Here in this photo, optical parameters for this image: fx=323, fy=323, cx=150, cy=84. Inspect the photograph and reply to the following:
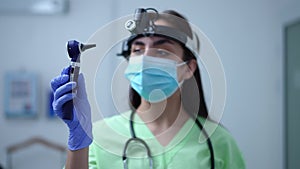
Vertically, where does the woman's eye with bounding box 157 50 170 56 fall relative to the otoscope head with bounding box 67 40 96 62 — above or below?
above

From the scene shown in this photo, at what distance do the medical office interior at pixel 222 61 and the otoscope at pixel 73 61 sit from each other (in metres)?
1.47

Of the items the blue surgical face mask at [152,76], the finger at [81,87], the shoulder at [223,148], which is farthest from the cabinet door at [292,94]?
the finger at [81,87]

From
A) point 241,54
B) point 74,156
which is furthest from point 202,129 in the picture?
point 241,54

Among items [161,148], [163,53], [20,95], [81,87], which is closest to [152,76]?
[163,53]

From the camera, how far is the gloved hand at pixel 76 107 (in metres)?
0.60

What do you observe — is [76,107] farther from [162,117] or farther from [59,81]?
[162,117]

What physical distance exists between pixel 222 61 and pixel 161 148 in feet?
4.46

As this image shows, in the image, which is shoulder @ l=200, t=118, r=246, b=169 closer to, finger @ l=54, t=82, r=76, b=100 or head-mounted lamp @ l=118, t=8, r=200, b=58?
head-mounted lamp @ l=118, t=8, r=200, b=58

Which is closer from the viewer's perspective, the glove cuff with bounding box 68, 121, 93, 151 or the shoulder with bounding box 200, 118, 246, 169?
the glove cuff with bounding box 68, 121, 93, 151

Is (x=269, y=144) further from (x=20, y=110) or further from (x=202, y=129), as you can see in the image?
(x=20, y=110)

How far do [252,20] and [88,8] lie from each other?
1097 mm

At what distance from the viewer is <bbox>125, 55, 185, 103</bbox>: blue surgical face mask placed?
2.81ft

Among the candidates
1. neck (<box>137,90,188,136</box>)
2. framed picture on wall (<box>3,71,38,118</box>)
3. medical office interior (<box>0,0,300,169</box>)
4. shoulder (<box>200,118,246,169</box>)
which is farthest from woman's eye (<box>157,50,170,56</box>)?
framed picture on wall (<box>3,71,38,118</box>)

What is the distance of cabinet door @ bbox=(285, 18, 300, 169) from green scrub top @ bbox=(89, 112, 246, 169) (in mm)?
1359
